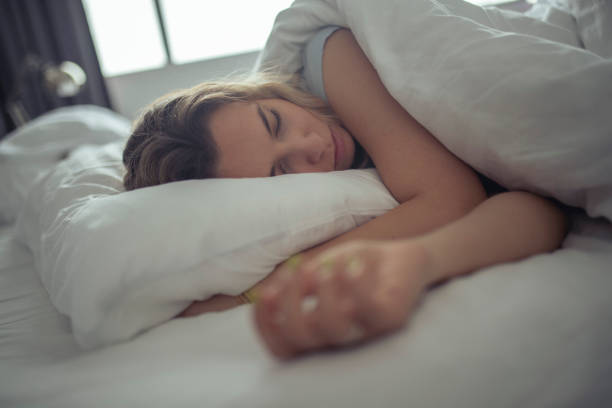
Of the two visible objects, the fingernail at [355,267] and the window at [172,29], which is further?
the window at [172,29]

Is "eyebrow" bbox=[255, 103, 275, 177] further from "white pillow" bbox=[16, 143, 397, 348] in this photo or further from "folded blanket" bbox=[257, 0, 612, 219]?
"folded blanket" bbox=[257, 0, 612, 219]

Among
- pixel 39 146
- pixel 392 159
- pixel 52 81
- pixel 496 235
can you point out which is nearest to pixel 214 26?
pixel 52 81

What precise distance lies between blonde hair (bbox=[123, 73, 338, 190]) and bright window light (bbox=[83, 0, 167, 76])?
192 cm

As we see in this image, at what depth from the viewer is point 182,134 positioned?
0.65 m

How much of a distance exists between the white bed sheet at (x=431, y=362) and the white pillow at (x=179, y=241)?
0.18 ft

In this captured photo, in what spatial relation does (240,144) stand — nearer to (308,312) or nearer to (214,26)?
(308,312)

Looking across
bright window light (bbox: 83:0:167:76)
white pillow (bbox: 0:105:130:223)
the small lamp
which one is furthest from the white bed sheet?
bright window light (bbox: 83:0:167:76)

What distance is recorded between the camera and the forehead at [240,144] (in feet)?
2.06

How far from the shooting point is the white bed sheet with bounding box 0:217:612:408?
29 centimetres

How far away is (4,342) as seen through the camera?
1.82 feet

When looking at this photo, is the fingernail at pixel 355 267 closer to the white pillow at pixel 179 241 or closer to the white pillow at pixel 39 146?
the white pillow at pixel 179 241

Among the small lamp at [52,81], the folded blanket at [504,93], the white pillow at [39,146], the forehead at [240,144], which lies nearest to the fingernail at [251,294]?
the forehead at [240,144]

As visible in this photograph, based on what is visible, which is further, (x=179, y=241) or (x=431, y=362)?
(x=179, y=241)

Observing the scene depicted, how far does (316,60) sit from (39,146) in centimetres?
113
